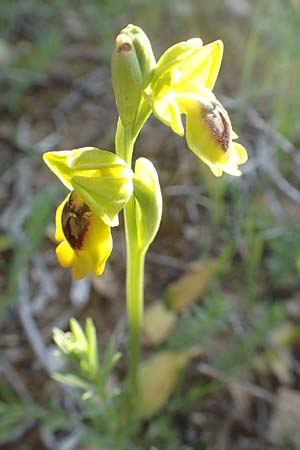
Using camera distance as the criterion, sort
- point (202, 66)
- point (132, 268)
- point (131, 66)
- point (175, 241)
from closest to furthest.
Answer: point (131, 66), point (202, 66), point (132, 268), point (175, 241)

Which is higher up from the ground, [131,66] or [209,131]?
[131,66]

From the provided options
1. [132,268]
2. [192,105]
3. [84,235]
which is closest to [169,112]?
[192,105]

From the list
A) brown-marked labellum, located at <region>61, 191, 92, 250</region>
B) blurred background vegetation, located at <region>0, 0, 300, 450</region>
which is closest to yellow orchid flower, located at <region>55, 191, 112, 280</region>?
brown-marked labellum, located at <region>61, 191, 92, 250</region>

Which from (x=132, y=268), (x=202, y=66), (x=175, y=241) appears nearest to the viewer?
(x=202, y=66)

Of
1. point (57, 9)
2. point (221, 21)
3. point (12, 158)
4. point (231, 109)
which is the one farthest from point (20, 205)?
point (221, 21)

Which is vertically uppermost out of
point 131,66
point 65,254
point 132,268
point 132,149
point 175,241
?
point 131,66

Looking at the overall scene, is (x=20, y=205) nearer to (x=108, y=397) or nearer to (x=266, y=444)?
(x=108, y=397)

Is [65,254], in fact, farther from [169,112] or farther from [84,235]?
[169,112]
